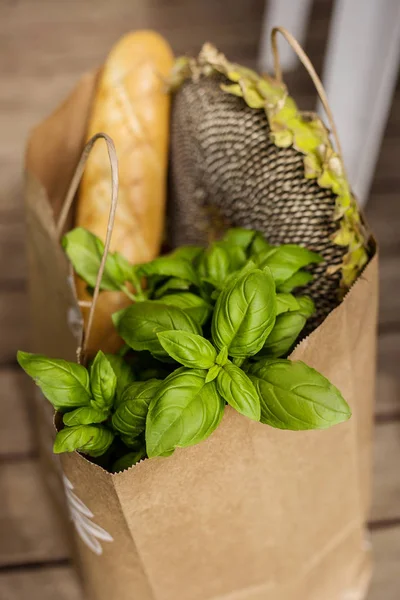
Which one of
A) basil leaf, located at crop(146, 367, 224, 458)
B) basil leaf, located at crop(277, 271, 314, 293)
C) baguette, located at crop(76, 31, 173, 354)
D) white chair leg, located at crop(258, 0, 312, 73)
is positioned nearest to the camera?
basil leaf, located at crop(146, 367, 224, 458)

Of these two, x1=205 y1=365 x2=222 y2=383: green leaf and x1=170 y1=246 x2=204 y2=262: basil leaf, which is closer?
x1=205 y1=365 x2=222 y2=383: green leaf

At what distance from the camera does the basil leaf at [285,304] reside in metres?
0.46

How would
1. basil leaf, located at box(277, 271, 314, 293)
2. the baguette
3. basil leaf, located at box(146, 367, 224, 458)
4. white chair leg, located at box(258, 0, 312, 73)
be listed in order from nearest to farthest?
basil leaf, located at box(146, 367, 224, 458) → basil leaf, located at box(277, 271, 314, 293) → the baguette → white chair leg, located at box(258, 0, 312, 73)

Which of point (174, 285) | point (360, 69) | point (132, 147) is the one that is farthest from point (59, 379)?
point (360, 69)

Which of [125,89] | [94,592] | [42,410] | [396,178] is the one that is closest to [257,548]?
[94,592]

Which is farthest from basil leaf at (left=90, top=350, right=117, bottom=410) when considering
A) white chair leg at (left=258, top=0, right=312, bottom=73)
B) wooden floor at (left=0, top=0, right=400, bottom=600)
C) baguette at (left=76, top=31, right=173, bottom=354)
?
white chair leg at (left=258, top=0, right=312, bottom=73)

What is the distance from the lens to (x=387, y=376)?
82 centimetres

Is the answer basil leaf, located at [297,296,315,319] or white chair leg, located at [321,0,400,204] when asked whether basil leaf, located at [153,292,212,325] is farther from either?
white chair leg, located at [321,0,400,204]

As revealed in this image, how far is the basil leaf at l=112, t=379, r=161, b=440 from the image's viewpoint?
0.42 meters

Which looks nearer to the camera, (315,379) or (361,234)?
(315,379)

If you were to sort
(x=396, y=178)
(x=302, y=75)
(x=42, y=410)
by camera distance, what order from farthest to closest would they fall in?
1. (x=302, y=75)
2. (x=396, y=178)
3. (x=42, y=410)

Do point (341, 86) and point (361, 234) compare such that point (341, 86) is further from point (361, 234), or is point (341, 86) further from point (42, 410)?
point (42, 410)

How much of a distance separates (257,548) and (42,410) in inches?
10.9

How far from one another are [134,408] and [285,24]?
2.98 ft
